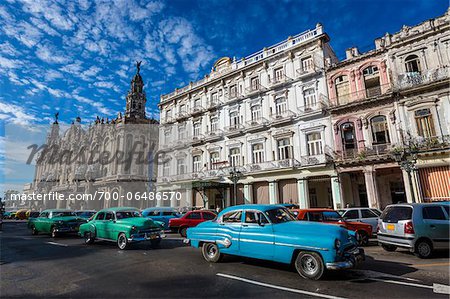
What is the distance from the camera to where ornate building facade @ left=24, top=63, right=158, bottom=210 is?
134 feet

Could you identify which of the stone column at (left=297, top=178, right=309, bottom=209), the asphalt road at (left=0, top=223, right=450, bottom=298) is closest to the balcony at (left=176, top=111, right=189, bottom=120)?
the stone column at (left=297, top=178, right=309, bottom=209)

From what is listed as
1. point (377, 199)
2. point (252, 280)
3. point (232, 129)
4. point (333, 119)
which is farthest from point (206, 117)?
point (252, 280)

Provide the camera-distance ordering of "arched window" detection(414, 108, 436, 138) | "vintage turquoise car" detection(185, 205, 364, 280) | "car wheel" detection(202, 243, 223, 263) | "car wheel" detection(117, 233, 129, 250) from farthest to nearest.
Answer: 1. "arched window" detection(414, 108, 436, 138)
2. "car wheel" detection(117, 233, 129, 250)
3. "car wheel" detection(202, 243, 223, 263)
4. "vintage turquoise car" detection(185, 205, 364, 280)

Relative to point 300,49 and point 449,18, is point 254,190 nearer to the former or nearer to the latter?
point 300,49

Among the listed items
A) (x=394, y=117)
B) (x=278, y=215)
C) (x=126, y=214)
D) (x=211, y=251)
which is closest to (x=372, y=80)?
(x=394, y=117)

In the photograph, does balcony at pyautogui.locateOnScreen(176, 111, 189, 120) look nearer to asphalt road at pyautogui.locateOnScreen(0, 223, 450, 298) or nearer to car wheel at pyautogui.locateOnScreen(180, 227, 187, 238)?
car wheel at pyautogui.locateOnScreen(180, 227, 187, 238)

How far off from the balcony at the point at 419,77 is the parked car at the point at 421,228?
41.4 ft

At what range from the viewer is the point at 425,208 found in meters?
8.32

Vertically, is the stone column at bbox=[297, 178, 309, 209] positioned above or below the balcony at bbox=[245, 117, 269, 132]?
below

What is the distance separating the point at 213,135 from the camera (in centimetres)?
2819

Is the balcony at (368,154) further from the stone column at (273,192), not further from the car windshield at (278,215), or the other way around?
the car windshield at (278,215)

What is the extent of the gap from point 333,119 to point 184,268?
1812 centimetres

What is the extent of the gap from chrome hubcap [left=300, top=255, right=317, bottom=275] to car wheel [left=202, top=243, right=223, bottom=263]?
2.60m

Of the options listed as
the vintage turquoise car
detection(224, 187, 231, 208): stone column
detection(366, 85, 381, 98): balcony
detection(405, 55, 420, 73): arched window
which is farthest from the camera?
detection(224, 187, 231, 208): stone column
